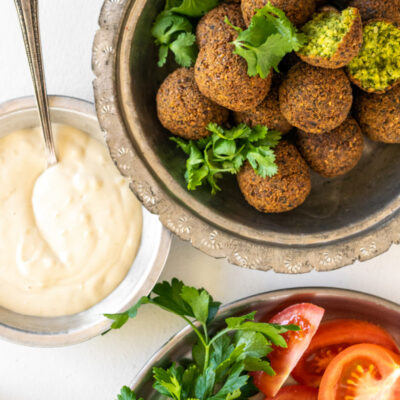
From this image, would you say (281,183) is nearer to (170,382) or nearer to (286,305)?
(286,305)

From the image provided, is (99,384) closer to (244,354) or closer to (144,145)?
(244,354)

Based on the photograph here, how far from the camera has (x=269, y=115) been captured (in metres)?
1.31

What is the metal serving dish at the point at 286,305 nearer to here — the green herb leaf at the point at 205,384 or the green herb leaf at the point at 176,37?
the green herb leaf at the point at 205,384

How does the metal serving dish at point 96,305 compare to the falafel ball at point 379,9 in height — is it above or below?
below

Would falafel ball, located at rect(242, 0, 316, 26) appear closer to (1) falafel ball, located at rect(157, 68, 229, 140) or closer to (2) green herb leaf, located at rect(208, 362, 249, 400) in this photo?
(1) falafel ball, located at rect(157, 68, 229, 140)

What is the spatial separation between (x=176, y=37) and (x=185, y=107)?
0.20 meters

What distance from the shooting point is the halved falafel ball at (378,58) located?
1.21 m

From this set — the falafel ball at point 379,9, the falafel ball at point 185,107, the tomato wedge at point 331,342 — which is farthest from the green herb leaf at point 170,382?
the falafel ball at point 379,9

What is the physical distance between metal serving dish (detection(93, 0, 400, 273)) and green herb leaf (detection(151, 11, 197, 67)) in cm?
3

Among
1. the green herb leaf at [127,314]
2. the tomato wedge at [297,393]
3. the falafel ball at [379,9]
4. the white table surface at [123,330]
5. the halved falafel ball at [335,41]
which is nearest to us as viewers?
the halved falafel ball at [335,41]

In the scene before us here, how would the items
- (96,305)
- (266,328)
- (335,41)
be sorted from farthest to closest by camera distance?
(96,305)
(266,328)
(335,41)

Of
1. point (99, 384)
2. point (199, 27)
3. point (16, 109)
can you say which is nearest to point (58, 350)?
point (99, 384)

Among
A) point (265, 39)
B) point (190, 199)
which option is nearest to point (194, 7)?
point (265, 39)

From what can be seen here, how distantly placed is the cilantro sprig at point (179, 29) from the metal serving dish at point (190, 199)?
3 cm
